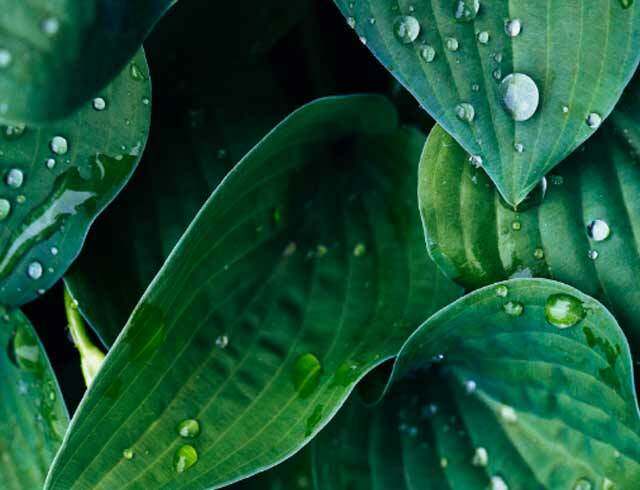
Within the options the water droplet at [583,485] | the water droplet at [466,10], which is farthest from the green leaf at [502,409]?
the water droplet at [466,10]

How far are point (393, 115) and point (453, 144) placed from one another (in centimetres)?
13

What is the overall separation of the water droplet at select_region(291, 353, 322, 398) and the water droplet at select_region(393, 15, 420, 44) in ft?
0.90

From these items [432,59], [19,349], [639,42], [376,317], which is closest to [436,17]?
[432,59]

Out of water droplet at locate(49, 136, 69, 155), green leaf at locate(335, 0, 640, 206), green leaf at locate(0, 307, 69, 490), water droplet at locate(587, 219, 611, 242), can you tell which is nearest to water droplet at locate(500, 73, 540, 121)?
green leaf at locate(335, 0, 640, 206)

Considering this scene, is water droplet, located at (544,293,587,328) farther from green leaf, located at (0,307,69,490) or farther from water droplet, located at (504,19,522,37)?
green leaf, located at (0,307,69,490)

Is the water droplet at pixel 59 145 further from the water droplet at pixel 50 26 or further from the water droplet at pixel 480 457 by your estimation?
the water droplet at pixel 480 457

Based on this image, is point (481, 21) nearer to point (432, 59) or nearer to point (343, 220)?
point (432, 59)

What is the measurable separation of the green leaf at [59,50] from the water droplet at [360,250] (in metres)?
0.32

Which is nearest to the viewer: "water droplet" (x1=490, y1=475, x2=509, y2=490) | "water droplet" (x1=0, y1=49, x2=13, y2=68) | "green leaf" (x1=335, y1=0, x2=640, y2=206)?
"water droplet" (x1=0, y1=49, x2=13, y2=68)

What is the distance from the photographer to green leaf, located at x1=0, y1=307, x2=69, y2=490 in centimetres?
72

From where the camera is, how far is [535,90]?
0.59 m

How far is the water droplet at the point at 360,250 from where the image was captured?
731 millimetres

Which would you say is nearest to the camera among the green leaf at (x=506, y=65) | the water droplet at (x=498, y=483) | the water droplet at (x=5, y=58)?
the water droplet at (x=5, y=58)

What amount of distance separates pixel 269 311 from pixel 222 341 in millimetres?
51
